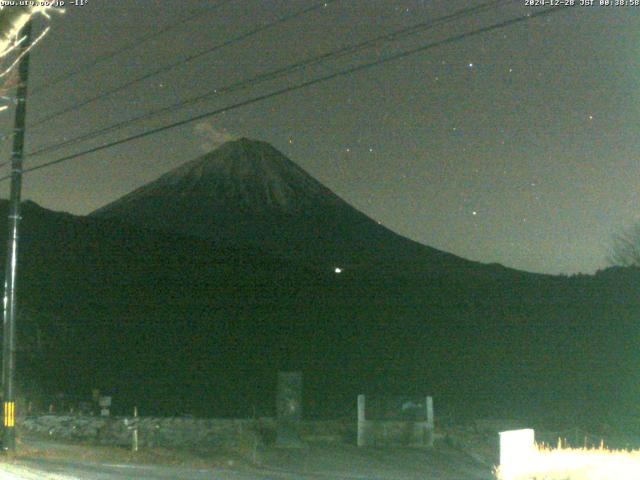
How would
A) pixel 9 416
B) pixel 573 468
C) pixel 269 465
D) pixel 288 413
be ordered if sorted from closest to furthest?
pixel 573 468 < pixel 9 416 < pixel 269 465 < pixel 288 413

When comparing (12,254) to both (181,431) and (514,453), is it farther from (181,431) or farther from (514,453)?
(514,453)

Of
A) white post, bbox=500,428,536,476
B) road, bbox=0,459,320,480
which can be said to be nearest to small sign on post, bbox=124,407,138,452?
road, bbox=0,459,320,480

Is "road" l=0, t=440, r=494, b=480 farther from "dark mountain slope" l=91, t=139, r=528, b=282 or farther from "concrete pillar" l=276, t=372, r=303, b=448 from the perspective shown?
"dark mountain slope" l=91, t=139, r=528, b=282

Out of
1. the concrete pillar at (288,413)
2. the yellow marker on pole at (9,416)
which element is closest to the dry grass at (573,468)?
the yellow marker on pole at (9,416)

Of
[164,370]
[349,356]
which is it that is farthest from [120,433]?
[349,356]

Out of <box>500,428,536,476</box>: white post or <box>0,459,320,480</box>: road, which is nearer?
<box>500,428,536,476</box>: white post

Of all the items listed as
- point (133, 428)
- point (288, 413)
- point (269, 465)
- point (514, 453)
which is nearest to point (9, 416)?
point (133, 428)

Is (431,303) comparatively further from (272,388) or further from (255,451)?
(255,451)

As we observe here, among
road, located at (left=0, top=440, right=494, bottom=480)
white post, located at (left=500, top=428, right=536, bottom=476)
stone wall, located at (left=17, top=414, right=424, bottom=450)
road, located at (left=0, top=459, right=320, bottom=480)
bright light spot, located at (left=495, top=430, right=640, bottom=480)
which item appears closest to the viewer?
bright light spot, located at (left=495, top=430, right=640, bottom=480)

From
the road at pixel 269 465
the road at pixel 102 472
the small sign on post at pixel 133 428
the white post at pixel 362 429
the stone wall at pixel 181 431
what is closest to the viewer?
the road at pixel 102 472

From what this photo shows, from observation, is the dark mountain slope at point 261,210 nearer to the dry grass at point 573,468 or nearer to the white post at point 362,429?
the white post at point 362,429

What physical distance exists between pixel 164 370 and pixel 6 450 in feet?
66.5

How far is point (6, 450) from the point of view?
707 inches

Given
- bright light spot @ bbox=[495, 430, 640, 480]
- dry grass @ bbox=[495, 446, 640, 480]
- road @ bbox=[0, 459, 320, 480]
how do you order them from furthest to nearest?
road @ bbox=[0, 459, 320, 480]
bright light spot @ bbox=[495, 430, 640, 480]
dry grass @ bbox=[495, 446, 640, 480]
